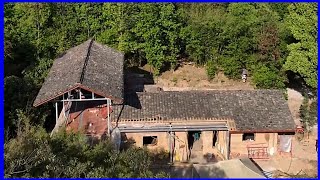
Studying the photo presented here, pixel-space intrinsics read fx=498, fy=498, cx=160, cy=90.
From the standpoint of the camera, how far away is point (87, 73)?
22969 millimetres

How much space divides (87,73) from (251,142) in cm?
814

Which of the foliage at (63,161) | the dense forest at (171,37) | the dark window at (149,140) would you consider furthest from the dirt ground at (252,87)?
the foliage at (63,161)

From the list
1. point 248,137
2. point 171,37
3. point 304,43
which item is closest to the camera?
point 248,137

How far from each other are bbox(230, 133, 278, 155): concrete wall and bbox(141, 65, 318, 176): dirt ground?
0.70 m

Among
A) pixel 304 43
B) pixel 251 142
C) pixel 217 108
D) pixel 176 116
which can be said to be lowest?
pixel 251 142

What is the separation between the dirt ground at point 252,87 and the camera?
882 inches

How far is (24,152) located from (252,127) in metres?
10.9

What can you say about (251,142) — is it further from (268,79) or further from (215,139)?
(268,79)

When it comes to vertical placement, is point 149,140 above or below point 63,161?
below

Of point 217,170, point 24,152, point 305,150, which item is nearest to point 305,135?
point 305,150

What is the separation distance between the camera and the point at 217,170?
2047 centimetres

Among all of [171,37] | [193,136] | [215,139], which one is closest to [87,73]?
[193,136]

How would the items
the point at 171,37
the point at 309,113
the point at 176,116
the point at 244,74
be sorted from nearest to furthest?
1. the point at 176,116
2. the point at 309,113
3. the point at 244,74
4. the point at 171,37

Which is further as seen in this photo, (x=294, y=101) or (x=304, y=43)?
(x=294, y=101)
